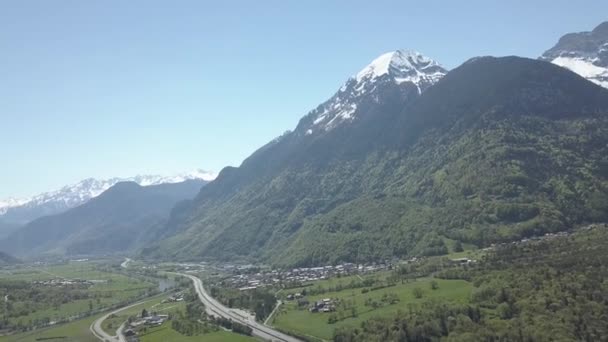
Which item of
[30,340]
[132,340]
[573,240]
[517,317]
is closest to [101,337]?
[132,340]

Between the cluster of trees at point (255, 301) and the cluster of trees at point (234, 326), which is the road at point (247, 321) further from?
the cluster of trees at point (255, 301)

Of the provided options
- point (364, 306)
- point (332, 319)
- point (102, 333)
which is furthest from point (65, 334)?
point (364, 306)

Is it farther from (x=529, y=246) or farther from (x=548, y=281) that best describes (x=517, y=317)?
(x=529, y=246)

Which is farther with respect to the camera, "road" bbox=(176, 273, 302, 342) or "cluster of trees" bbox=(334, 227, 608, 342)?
"road" bbox=(176, 273, 302, 342)

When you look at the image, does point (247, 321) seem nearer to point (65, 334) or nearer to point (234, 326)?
point (234, 326)

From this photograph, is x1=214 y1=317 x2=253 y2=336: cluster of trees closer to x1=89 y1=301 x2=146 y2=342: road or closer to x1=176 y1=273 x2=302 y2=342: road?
x1=176 y1=273 x2=302 y2=342: road

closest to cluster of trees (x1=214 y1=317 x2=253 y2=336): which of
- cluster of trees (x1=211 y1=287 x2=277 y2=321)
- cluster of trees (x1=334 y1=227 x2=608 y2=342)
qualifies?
cluster of trees (x1=211 y1=287 x2=277 y2=321)
